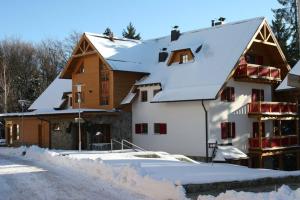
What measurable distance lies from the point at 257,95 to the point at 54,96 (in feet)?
60.4

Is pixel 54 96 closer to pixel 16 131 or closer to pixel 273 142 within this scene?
pixel 16 131

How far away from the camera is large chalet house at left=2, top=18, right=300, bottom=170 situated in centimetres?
2927

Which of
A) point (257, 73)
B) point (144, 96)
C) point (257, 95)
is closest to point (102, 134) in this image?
point (144, 96)

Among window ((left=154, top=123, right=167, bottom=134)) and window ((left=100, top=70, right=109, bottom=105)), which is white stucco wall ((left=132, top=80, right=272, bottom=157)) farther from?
window ((left=100, top=70, right=109, bottom=105))

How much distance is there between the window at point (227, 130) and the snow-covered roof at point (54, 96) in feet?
51.0

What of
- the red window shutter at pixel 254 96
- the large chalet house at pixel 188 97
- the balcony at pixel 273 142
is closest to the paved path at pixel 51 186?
the large chalet house at pixel 188 97

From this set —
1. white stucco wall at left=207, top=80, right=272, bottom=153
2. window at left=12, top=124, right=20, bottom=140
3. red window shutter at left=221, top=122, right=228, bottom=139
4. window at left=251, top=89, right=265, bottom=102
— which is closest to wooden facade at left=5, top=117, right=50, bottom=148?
window at left=12, top=124, right=20, bottom=140

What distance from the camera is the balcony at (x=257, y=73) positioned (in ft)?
97.5

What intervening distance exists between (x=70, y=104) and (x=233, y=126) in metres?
15.2

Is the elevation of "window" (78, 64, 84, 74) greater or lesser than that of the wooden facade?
greater

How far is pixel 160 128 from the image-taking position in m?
31.5

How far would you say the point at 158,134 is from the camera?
31.5 metres

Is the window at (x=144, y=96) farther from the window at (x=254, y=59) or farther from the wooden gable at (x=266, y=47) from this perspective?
the window at (x=254, y=59)

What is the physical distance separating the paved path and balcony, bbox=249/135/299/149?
51.6ft
